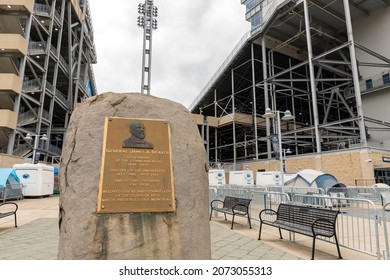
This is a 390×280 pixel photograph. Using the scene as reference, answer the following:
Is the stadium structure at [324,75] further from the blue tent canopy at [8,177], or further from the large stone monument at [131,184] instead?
the blue tent canopy at [8,177]

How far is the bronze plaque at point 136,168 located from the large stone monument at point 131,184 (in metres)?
0.01

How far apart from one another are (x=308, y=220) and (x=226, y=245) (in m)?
1.87

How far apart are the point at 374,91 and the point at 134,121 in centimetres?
3380

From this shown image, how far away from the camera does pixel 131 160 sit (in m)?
3.52

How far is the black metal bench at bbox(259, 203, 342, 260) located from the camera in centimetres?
493

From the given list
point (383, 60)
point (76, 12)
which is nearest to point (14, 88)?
point (76, 12)

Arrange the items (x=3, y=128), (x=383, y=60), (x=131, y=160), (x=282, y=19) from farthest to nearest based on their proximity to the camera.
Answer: (x=282, y=19), (x=383, y=60), (x=3, y=128), (x=131, y=160)

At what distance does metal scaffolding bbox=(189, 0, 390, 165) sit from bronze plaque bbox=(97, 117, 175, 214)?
936 inches

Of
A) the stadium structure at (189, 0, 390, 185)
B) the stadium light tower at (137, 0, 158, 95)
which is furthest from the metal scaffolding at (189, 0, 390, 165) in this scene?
the stadium light tower at (137, 0, 158, 95)

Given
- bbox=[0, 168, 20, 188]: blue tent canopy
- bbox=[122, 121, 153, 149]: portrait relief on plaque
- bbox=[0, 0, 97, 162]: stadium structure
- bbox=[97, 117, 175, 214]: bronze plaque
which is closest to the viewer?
bbox=[97, 117, 175, 214]: bronze plaque

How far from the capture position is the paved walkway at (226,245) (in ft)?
16.7

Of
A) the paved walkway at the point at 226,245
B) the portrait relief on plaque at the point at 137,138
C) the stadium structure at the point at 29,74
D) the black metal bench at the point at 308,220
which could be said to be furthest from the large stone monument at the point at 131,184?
the stadium structure at the point at 29,74

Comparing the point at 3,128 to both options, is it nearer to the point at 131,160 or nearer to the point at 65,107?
the point at 65,107

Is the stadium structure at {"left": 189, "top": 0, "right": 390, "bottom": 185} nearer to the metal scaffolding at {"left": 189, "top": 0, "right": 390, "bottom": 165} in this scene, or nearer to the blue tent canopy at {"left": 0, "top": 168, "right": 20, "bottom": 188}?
the metal scaffolding at {"left": 189, "top": 0, "right": 390, "bottom": 165}
